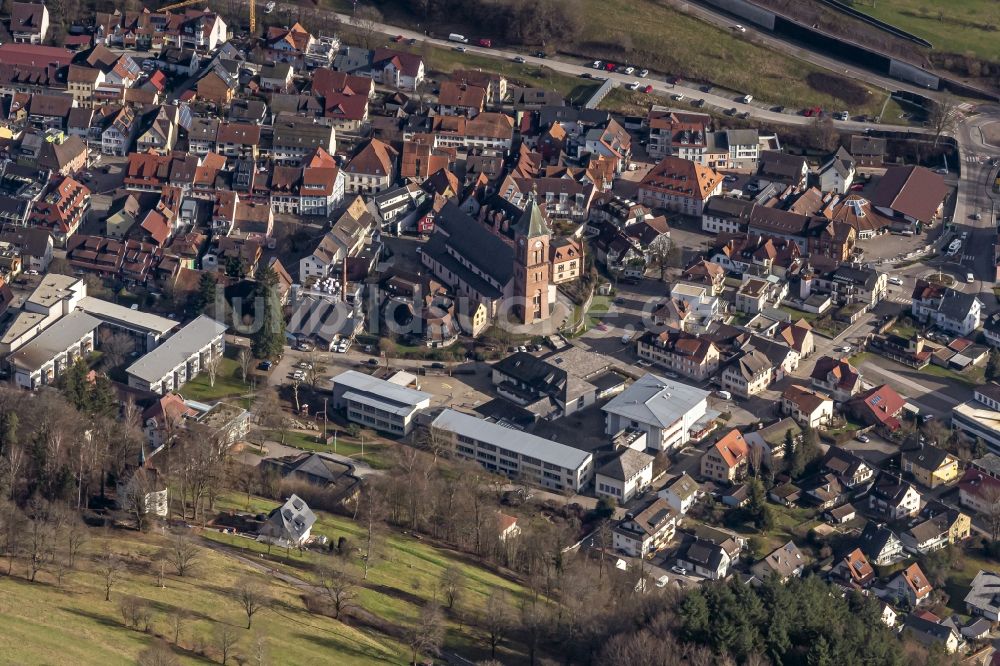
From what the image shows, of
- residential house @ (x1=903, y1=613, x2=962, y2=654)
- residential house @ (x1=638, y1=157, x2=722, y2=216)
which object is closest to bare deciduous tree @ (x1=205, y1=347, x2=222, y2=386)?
residential house @ (x1=638, y1=157, x2=722, y2=216)

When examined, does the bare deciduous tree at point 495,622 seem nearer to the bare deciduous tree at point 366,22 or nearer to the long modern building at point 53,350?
the long modern building at point 53,350

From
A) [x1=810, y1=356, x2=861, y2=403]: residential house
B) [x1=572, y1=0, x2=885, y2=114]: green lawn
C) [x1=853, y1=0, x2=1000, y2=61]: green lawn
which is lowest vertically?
[x1=810, y1=356, x2=861, y2=403]: residential house

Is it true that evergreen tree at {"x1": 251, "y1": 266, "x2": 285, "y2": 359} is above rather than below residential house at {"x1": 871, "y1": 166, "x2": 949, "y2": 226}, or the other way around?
below

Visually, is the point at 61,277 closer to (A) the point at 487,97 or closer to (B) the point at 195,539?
(B) the point at 195,539

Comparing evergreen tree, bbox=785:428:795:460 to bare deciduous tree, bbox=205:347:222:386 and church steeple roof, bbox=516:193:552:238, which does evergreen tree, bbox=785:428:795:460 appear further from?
bare deciduous tree, bbox=205:347:222:386

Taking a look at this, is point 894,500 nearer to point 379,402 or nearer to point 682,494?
point 682,494

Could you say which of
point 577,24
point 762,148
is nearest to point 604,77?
point 577,24

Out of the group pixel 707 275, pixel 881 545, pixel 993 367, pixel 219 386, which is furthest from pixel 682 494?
pixel 219 386
